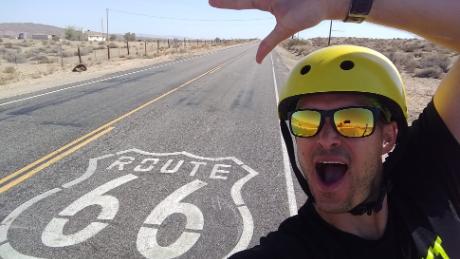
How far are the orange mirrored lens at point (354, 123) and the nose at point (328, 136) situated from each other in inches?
1.1

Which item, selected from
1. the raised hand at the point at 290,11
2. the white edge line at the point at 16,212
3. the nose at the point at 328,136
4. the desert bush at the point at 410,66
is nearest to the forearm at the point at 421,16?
the raised hand at the point at 290,11

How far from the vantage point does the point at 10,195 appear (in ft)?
17.0

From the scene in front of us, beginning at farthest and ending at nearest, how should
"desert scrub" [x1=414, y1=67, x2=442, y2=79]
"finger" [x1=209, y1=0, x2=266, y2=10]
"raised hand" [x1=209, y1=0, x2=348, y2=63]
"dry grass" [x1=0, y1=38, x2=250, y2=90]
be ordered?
"desert scrub" [x1=414, y1=67, x2=442, y2=79], "dry grass" [x1=0, y1=38, x2=250, y2=90], "finger" [x1=209, y1=0, x2=266, y2=10], "raised hand" [x1=209, y1=0, x2=348, y2=63]

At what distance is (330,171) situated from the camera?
1.92 m

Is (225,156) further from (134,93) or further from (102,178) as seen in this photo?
(134,93)

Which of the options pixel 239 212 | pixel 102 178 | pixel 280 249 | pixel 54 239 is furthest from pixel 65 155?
pixel 280 249

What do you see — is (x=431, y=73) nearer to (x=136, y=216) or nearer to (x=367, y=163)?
(x=136, y=216)

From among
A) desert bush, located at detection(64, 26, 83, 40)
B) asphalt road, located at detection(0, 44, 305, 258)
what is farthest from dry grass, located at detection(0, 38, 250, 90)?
desert bush, located at detection(64, 26, 83, 40)

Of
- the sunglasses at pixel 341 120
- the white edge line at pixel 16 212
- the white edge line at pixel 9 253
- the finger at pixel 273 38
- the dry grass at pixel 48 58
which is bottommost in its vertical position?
the dry grass at pixel 48 58

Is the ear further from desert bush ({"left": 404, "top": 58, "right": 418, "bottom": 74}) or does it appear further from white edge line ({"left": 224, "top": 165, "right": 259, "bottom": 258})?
desert bush ({"left": 404, "top": 58, "right": 418, "bottom": 74})

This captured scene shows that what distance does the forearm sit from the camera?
1.43 m

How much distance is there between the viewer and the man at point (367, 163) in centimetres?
174

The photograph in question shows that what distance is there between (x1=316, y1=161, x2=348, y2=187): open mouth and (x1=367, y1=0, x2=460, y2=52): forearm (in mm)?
648

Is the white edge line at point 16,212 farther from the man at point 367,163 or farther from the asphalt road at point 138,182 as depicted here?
the man at point 367,163
